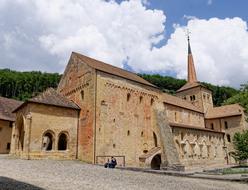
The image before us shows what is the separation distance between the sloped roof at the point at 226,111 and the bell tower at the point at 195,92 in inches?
68.8

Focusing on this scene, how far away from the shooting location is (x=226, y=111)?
51156mm

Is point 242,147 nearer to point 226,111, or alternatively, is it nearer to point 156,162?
point 156,162

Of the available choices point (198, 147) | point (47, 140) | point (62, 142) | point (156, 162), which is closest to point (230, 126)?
point (198, 147)

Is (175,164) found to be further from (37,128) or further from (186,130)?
(37,128)

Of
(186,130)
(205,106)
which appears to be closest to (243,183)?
(186,130)

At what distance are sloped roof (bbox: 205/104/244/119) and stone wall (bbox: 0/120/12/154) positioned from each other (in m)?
38.3

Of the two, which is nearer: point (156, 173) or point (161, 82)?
point (156, 173)

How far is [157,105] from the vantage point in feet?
114

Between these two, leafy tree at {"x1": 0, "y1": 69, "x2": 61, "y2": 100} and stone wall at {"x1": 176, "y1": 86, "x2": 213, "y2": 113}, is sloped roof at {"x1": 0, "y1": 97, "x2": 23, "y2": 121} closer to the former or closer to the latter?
leafy tree at {"x1": 0, "y1": 69, "x2": 61, "y2": 100}

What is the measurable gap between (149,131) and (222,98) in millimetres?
65078

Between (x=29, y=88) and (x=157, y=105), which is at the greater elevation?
(x=29, y=88)

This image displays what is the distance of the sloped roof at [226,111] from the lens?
160 ft

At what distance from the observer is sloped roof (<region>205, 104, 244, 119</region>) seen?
48.8m

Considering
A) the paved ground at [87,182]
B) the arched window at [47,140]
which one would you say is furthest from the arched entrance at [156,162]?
the paved ground at [87,182]
